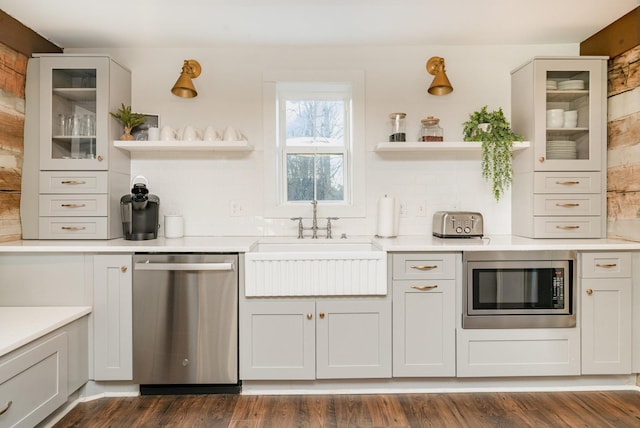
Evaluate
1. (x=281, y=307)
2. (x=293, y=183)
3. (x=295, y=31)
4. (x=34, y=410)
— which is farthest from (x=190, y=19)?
(x=34, y=410)

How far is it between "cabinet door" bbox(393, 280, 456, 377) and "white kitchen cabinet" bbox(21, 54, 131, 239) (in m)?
2.05

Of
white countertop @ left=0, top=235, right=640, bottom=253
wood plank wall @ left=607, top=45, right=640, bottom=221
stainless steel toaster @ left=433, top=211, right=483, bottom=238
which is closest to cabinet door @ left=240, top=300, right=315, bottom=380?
white countertop @ left=0, top=235, right=640, bottom=253

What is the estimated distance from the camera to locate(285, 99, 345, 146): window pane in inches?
130

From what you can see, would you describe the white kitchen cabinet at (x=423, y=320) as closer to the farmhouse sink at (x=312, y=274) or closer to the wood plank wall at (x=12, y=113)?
the farmhouse sink at (x=312, y=274)

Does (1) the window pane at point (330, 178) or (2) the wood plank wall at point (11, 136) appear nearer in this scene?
(2) the wood plank wall at point (11, 136)

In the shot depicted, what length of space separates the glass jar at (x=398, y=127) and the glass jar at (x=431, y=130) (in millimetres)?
141


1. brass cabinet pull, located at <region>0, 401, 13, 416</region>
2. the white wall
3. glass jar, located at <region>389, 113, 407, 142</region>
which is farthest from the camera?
the white wall

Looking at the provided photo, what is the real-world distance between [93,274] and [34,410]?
2.50 ft

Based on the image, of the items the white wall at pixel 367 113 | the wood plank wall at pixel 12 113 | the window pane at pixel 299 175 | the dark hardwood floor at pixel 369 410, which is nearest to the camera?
the dark hardwood floor at pixel 369 410

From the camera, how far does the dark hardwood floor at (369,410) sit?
2.22m

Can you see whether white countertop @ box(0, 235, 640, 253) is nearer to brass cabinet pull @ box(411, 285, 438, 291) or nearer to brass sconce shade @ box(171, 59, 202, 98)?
brass cabinet pull @ box(411, 285, 438, 291)

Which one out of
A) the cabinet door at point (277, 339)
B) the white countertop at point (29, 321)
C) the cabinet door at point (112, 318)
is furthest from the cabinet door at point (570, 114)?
the white countertop at point (29, 321)

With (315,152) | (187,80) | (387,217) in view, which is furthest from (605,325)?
(187,80)

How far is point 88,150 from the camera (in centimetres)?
286
